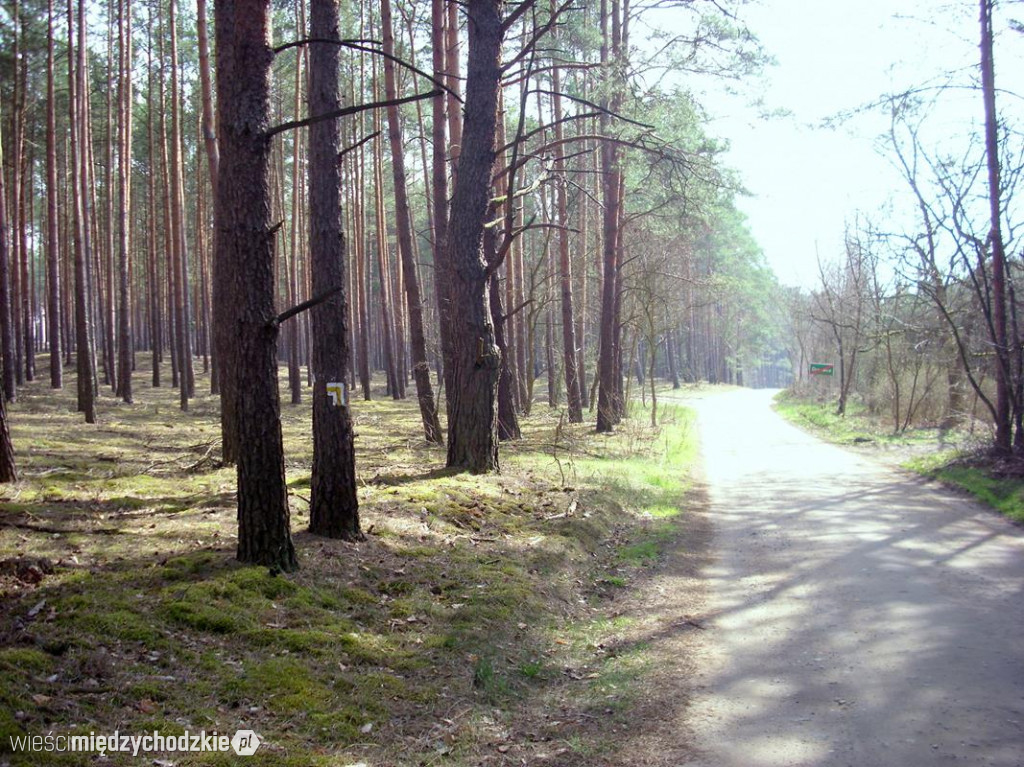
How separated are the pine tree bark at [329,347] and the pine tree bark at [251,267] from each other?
1235 mm

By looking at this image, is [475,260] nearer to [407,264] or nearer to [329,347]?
[329,347]

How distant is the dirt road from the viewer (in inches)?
170

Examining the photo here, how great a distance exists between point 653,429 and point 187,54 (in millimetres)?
19130

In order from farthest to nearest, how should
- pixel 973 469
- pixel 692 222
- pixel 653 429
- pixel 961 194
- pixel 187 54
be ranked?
pixel 187 54, pixel 653 429, pixel 692 222, pixel 961 194, pixel 973 469

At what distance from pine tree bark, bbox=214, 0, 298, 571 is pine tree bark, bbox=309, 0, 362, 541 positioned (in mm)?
1235

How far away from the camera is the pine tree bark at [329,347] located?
24.2 feet

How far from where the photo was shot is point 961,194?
609 inches

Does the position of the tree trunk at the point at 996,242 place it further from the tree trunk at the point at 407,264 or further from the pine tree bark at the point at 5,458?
the pine tree bark at the point at 5,458

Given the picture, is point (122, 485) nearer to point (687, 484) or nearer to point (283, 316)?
point (283, 316)

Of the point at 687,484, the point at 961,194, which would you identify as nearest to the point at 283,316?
the point at 687,484

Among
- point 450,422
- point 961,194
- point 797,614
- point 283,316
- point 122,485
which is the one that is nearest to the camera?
point 283,316

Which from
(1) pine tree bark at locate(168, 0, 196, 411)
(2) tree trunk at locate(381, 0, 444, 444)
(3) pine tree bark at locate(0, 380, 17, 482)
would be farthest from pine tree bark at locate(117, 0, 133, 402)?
(3) pine tree bark at locate(0, 380, 17, 482)

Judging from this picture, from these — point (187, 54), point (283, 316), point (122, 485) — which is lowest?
point (122, 485)

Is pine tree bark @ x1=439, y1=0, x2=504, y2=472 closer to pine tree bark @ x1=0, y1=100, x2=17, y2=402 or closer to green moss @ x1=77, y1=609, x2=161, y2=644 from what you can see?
green moss @ x1=77, y1=609, x2=161, y2=644
